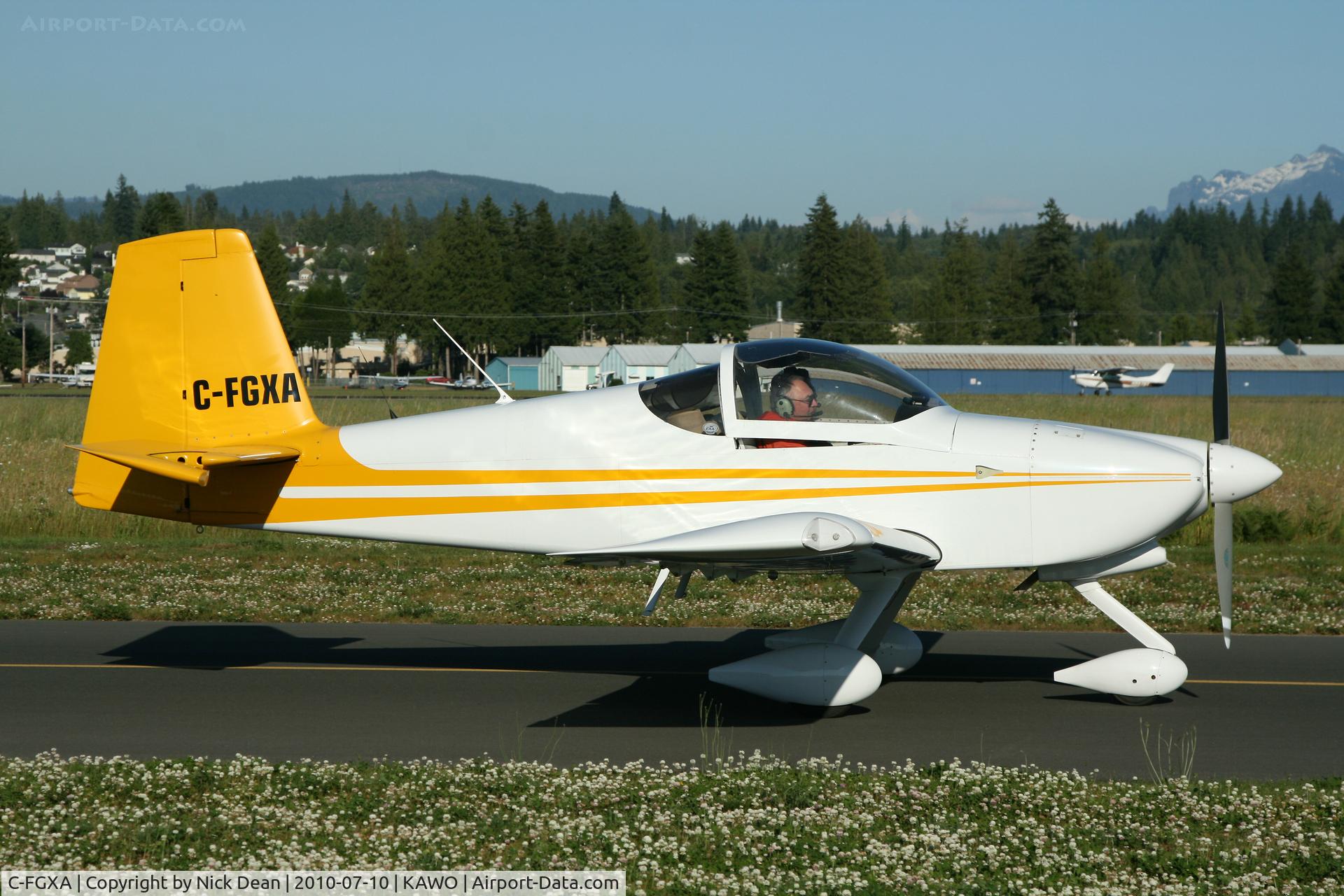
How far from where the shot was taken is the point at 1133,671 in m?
7.23

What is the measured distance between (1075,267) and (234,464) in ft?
341

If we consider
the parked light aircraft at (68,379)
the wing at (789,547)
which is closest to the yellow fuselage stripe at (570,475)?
the wing at (789,547)

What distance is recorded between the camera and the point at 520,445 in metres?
7.65

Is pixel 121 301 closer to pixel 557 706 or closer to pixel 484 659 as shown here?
pixel 484 659

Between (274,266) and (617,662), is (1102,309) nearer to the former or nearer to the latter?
(274,266)

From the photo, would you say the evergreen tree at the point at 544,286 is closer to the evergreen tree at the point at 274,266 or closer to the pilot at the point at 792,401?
the evergreen tree at the point at 274,266

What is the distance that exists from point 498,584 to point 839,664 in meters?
5.75

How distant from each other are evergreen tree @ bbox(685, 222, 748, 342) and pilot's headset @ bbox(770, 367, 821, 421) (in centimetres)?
9563

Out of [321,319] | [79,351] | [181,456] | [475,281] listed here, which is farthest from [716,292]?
[181,456]

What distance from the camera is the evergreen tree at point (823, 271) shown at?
324 feet

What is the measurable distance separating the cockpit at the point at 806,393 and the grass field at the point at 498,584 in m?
3.07

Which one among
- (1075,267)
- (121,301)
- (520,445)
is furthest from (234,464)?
(1075,267)

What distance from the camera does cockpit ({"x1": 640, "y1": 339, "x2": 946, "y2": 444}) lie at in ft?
24.0

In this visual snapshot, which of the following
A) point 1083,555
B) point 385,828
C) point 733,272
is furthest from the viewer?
point 733,272
